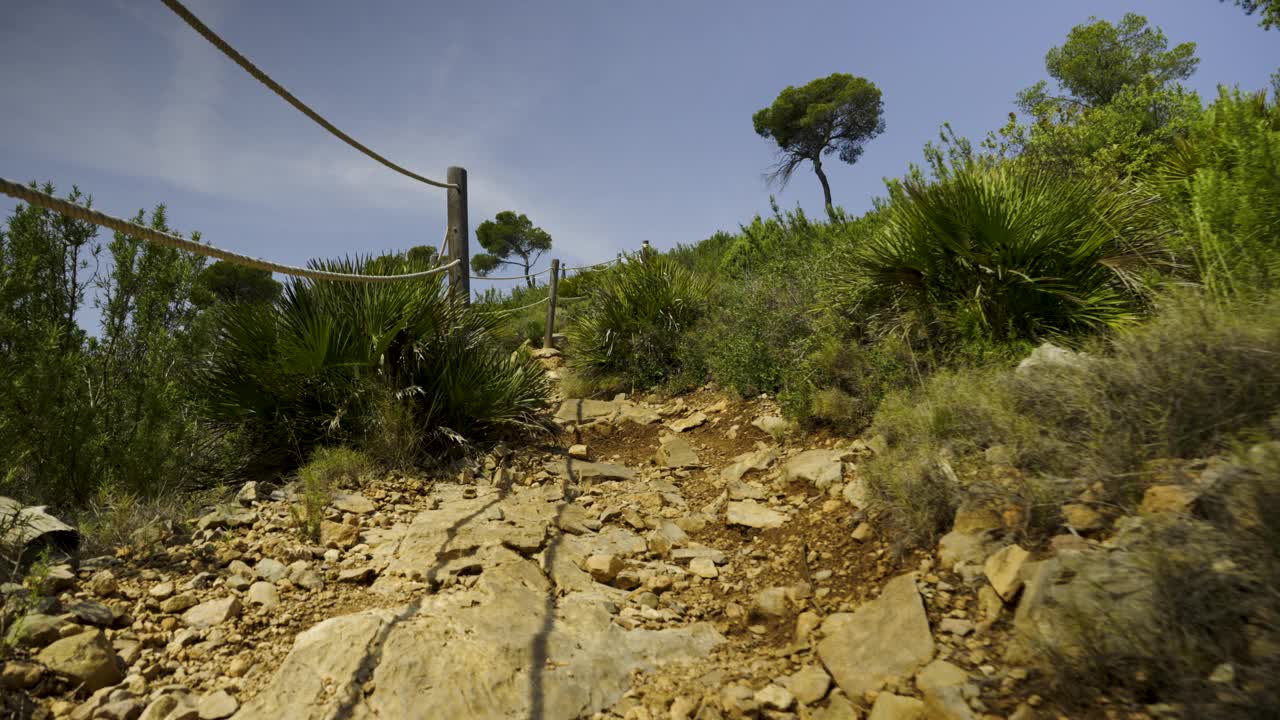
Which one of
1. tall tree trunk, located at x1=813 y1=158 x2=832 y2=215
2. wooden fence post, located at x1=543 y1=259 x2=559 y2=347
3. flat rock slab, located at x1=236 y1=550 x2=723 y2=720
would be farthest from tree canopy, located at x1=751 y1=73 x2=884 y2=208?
flat rock slab, located at x1=236 y1=550 x2=723 y2=720

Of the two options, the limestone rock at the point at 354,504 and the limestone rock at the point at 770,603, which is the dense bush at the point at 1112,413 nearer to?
the limestone rock at the point at 770,603

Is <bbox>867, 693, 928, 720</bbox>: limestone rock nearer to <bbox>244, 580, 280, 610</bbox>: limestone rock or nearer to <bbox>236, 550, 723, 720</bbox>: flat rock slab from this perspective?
<bbox>236, 550, 723, 720</bbox>: flat rock slab

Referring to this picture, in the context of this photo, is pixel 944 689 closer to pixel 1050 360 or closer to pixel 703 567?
pixel 703 567

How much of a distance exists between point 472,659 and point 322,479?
84.4 inches

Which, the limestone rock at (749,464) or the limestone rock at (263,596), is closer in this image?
the limestone rock at (263,596)

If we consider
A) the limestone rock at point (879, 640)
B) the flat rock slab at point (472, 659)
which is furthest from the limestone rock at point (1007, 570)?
the flat rock slab at point (472, 659)

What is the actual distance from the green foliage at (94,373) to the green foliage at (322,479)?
A: 67cm

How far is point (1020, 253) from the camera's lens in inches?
186

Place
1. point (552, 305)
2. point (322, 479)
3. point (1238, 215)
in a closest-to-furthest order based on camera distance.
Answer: point (1238, 215)
point (322, 479)
point (552, 305)

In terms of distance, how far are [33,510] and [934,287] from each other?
554 cm

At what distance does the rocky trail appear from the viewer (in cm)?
214

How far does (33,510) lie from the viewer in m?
2.91

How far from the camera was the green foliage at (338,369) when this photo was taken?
4465mm

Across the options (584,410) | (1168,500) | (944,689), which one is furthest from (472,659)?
(584,410)
